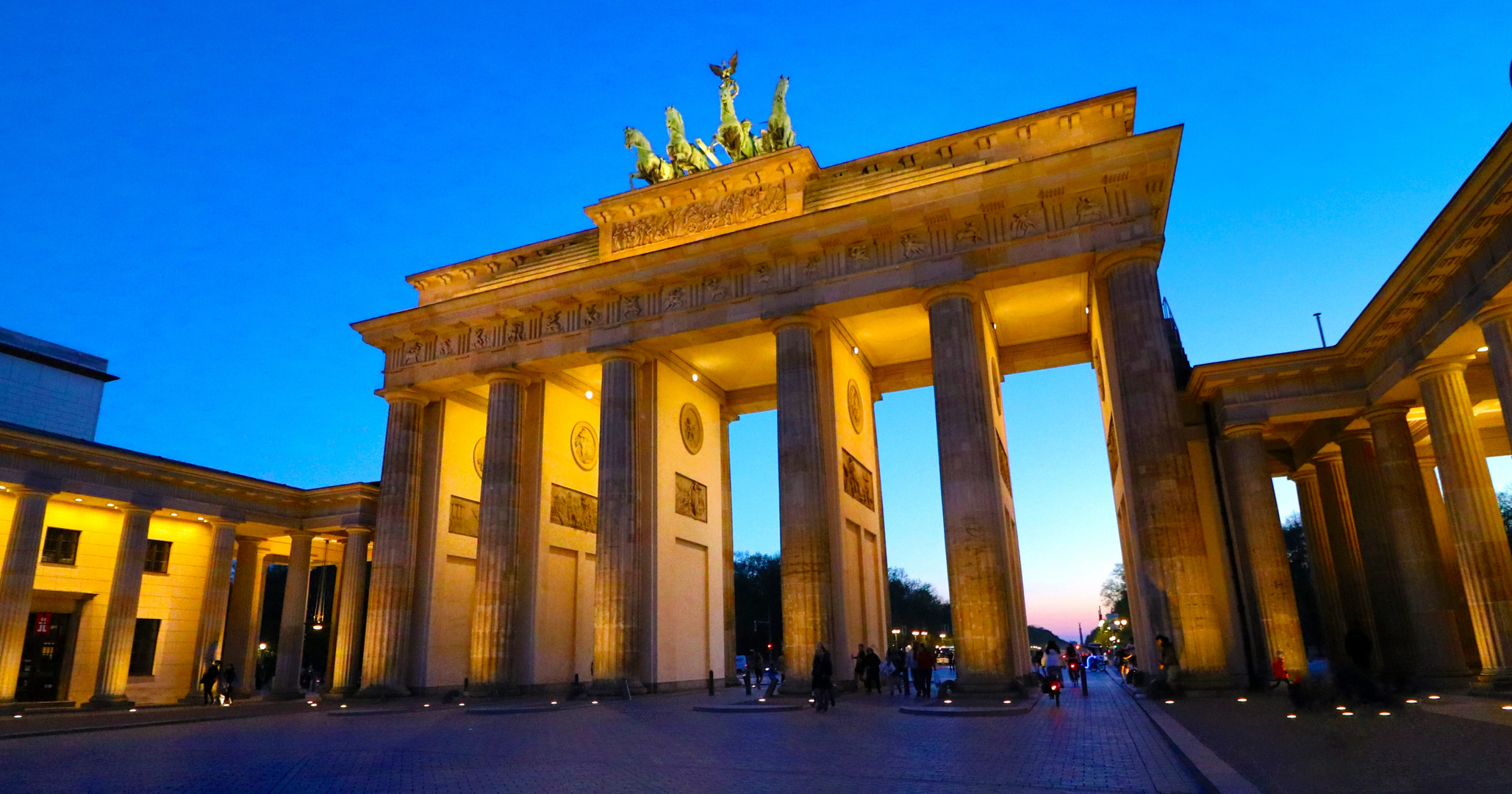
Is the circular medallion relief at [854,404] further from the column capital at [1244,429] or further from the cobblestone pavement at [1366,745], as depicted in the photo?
the cobblestone pavement at [1366,745]

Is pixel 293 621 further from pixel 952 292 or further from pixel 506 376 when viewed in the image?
pixel 952 292

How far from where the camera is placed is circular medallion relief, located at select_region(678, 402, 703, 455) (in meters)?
30.7

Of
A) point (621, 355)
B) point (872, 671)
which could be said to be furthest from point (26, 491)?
point (872, 671)

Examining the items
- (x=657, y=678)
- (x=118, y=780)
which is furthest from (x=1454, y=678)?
(x=118, y=780)

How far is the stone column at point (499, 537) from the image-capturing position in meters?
26.6

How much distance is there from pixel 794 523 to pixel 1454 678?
15.0m

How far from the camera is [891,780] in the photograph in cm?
885

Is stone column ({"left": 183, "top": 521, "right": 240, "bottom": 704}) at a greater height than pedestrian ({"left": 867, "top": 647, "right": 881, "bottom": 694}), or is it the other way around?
stone column ({"left": 183, "top": 521, "right": 240, "bottom": 704})

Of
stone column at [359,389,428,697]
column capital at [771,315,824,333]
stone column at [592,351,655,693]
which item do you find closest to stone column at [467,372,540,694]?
stone column at [359,389,428,697]

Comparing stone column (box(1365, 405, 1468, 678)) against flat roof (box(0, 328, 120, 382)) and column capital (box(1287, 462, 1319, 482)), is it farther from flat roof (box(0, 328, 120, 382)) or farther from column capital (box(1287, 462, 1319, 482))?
flat roof (box(0, 328, 120, 382))

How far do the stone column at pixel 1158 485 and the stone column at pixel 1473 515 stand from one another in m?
4.65

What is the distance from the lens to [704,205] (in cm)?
2756

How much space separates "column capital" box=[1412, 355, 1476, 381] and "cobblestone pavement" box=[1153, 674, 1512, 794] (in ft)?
20.9

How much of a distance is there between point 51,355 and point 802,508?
36568mm
